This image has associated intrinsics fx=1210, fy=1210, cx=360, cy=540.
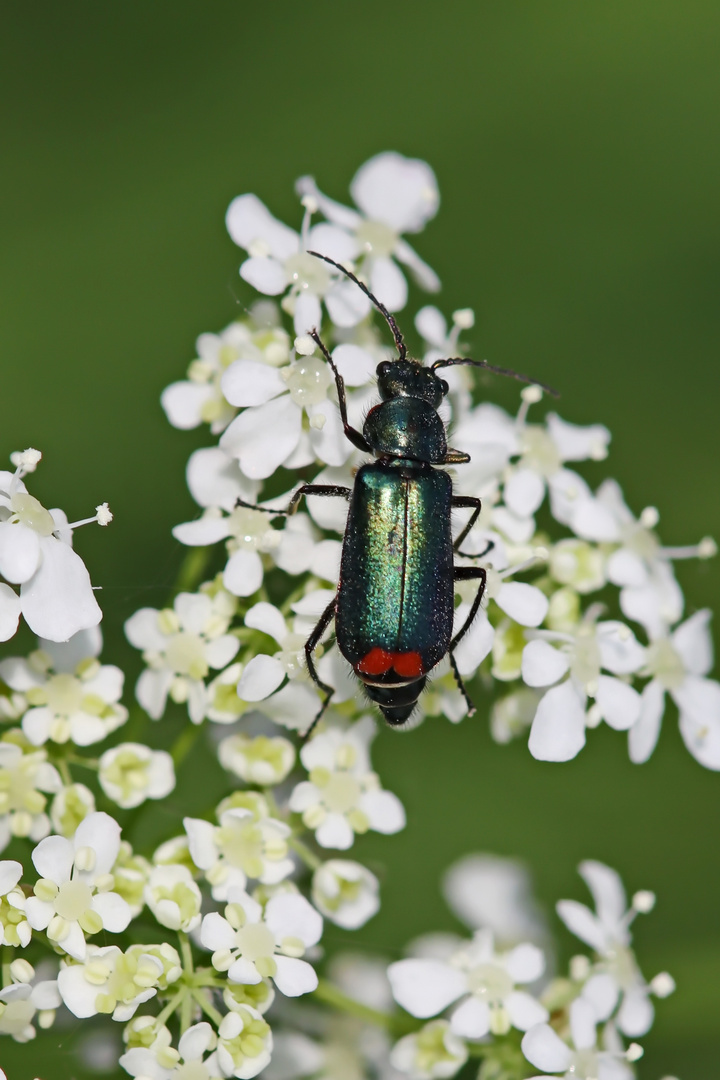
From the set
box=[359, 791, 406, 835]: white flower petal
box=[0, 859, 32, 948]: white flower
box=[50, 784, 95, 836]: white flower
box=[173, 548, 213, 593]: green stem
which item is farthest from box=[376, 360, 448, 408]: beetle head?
box=[0, 859, 32, 948]: white flower

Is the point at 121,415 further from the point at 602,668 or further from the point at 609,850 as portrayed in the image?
the point at 609,850

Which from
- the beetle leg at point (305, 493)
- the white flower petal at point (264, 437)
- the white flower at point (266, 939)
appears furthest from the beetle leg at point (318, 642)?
the white flower at point (266, 939)

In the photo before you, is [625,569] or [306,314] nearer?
[306,314]

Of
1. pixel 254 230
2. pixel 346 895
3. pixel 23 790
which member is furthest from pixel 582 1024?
pixel 254 230

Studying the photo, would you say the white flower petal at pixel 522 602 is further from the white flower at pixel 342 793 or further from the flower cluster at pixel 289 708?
the white flower at pixel 342 793

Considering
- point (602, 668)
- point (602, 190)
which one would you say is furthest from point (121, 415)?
point (602, 190)

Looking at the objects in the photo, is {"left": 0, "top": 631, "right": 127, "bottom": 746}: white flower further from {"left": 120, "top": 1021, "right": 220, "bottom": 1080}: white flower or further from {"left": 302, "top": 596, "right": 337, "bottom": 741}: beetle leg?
{"left": 120, "top": 1021, "right": 220, "bottom": 1080}: white flower

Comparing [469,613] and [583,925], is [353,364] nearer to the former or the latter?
[469,613]
